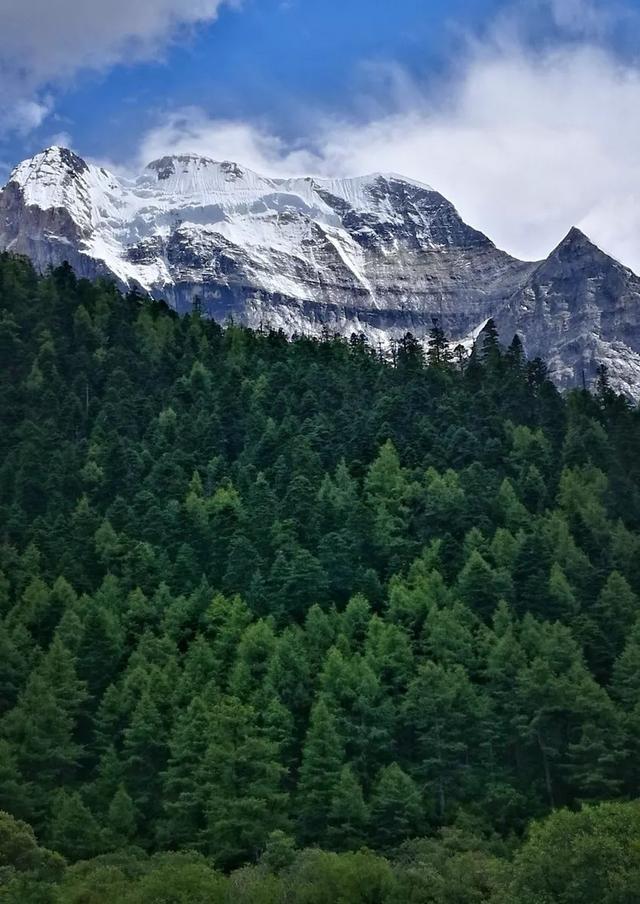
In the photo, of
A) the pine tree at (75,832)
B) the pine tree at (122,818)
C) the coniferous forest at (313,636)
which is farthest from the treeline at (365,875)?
the pine tree at (122,818)

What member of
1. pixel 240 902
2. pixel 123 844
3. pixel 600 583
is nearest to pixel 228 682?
pixel 123 844

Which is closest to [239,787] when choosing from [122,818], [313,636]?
[122,818]

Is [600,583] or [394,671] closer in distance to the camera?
[394,671]

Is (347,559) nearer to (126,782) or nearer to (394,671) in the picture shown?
(394,671)

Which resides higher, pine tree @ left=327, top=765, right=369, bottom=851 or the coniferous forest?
the coniferous forest

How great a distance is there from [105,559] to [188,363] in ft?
166

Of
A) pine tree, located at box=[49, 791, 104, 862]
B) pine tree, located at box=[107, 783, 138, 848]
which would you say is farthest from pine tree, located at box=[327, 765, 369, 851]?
pine tree, located at box=[49, 791, 104, 862]

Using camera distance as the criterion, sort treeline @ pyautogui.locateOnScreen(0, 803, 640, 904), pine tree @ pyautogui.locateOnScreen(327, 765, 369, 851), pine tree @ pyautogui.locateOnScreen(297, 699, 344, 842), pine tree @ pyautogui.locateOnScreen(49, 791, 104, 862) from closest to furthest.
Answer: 1. treeline @ pyautogui.locateOnScreen(0, 803, 640, 904)
2. pine tree @ pyautogui.locateOnScreen(49, 791, 104, 862)
3. pine tree @ pyautogui.locateOnScreen(327, 765, 369, 851)
4. pine tree @ pyautogui.locateOnScreen(297, 699, 344, 842)

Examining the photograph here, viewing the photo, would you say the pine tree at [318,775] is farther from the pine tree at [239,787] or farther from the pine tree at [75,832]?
the pine tree at [75,832]

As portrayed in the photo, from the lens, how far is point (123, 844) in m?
63.4

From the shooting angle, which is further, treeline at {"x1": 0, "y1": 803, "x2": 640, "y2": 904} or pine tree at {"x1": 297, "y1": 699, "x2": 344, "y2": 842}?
pine tree at {"x1": 297, "y1": 699, "x2": 344, "y2": 842}

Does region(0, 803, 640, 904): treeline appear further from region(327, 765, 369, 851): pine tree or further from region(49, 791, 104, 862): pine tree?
region(327, 765, 369, 851): pine tree

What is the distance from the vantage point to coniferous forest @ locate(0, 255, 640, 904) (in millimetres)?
56594

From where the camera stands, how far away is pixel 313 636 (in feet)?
270
